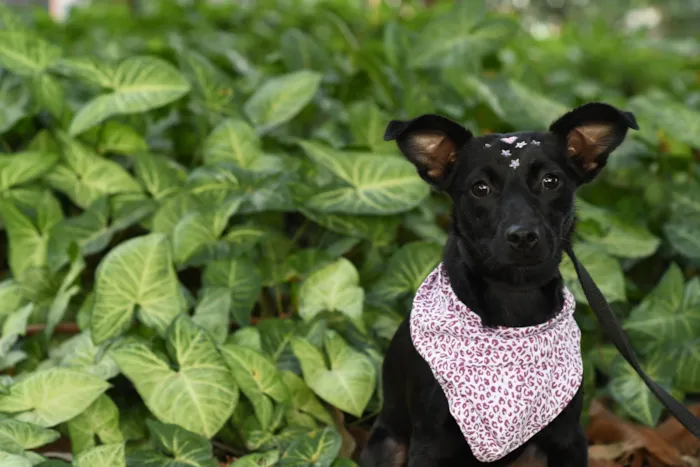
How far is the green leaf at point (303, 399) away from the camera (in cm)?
288

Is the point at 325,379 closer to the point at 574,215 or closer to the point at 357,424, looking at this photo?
the point at 357,424

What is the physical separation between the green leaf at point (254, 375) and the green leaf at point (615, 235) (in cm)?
134

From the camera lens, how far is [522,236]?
1959 millimetres

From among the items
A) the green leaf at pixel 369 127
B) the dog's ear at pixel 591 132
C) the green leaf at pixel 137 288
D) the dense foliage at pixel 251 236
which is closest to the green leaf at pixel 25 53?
the dense foliage at pixel 251 236

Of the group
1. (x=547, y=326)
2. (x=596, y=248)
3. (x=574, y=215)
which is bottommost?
(x=596, y=248)

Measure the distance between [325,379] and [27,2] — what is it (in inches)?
211

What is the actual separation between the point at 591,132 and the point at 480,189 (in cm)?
34

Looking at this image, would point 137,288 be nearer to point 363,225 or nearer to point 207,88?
point 363,225

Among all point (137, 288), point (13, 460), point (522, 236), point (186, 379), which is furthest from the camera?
point (137, 288)

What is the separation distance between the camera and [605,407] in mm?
3213

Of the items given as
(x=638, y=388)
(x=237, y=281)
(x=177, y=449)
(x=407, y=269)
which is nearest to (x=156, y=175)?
(x=237, y=281)

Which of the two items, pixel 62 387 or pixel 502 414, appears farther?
pixel 62 387

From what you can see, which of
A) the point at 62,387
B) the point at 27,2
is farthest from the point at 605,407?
the point at 27,2

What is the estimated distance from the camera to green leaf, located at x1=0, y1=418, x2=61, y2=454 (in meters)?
2.44
